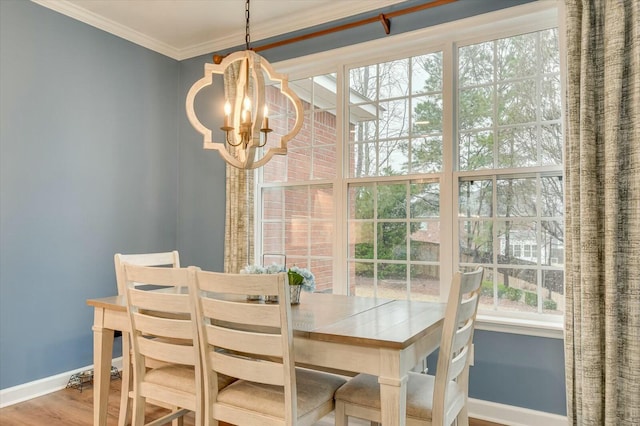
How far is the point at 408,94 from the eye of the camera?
127 inches

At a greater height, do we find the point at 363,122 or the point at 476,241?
the point at 363,122

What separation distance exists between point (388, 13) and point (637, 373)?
8.90 feet

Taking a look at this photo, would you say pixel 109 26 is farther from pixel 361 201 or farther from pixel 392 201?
pixel 392 201

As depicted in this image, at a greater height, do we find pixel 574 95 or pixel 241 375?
pixel 574 95

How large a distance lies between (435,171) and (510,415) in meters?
1.65

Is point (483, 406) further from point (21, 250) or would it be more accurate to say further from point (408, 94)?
point (21, 250)

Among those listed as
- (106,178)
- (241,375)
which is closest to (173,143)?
(106,178)

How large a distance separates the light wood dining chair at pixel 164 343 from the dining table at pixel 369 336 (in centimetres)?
22

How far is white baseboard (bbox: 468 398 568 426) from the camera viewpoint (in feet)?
8.57

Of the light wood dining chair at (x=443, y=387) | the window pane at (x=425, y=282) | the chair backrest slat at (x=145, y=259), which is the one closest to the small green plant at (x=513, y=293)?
the window pane at (x=425, y=282)

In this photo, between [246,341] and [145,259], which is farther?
[145,259]

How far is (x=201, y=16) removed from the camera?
3596mm

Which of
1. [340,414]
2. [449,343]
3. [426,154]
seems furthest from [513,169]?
[340,414]

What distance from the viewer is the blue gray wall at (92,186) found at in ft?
9.72
